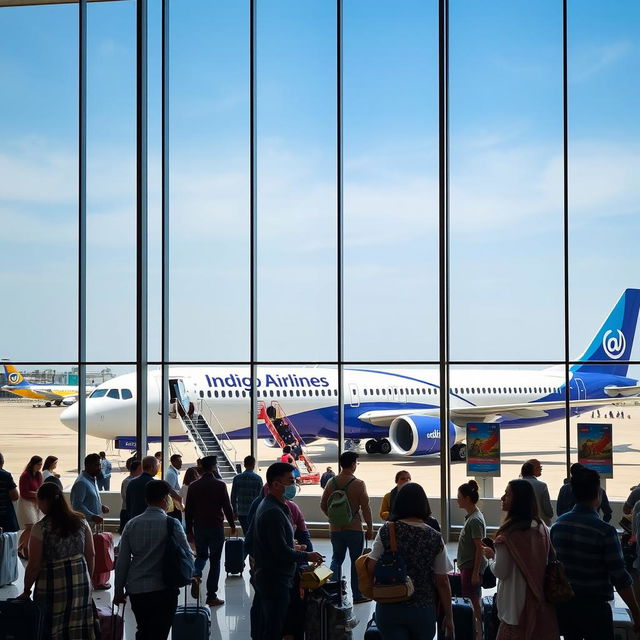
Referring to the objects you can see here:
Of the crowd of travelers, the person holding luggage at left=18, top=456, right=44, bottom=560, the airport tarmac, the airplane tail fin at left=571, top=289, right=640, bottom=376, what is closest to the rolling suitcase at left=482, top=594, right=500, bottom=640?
the crowd of travelers

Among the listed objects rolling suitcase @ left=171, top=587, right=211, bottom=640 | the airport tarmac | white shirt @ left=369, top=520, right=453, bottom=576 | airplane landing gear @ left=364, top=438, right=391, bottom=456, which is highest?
white shirt @ left=369, top=520, right=453, bottom=576

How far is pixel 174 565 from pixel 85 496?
84.2 inches

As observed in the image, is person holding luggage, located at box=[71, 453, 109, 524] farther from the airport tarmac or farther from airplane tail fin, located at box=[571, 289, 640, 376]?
airplane tail fin, located at box=[571, 289, 640, 376]

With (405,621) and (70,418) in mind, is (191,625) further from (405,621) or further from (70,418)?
(70,418)

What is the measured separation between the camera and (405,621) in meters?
2.80

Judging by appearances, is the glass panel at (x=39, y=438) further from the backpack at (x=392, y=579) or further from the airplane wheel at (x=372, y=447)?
the backpack at (x=392, y=579)

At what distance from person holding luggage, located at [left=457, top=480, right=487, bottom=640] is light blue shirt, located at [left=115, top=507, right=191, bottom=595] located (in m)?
1.52

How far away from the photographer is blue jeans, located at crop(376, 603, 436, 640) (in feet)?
9.19

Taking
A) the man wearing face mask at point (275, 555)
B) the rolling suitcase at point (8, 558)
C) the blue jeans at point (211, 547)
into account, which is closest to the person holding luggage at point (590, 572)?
the man wearing face mask at point (275, 555)

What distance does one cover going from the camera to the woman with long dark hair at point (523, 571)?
9.53ft

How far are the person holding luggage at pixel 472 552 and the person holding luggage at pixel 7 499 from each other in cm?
331

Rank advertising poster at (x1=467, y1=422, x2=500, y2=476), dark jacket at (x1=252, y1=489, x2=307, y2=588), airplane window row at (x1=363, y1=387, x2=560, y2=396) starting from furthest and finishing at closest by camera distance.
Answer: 1. airplane window row at (x1=363, y1=387, x2=560, y2=396)
2. advertising poster at (x1=467, y1=422, x2=500, y2=476)
3. dark jacket at (x1=252, y1=489, x2=307, y2=588)

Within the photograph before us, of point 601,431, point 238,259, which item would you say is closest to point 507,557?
point 601,431

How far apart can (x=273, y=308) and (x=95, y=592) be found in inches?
1697
